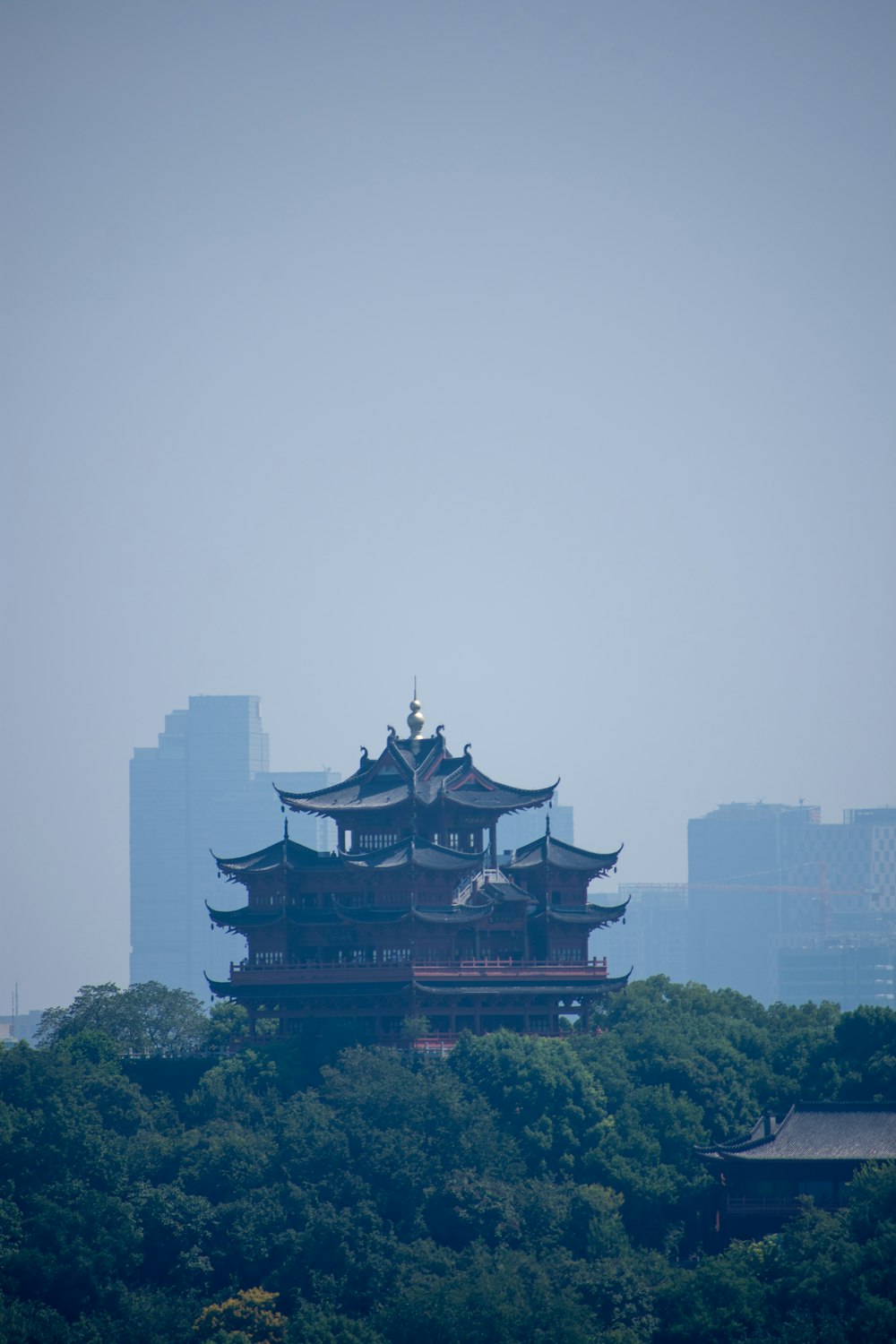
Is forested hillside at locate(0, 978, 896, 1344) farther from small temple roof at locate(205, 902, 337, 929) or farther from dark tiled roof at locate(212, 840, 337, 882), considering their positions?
dark tiled roof at locate(212, 840, 337, 882)

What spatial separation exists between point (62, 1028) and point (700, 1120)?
29905mm

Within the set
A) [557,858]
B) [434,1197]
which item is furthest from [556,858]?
[434,1197]

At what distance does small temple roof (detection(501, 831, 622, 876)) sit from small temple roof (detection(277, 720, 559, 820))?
181cm

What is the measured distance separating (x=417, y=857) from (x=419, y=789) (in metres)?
3.71

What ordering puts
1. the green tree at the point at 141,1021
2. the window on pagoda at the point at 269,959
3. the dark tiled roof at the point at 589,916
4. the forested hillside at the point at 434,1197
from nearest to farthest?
the forested hillside at the point at 434,1197 < the window on pagoda at the point at 269,959 < the dark tiled roof at the point at 589,916 < the green tree at the point at 141,1021

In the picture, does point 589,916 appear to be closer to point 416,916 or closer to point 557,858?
point 557,858

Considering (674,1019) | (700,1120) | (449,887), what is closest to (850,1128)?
(700,1120)

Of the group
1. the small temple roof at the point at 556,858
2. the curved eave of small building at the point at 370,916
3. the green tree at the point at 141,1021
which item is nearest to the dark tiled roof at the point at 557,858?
the small temple roof at the point at 556,858

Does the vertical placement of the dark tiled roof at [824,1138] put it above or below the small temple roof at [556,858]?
below

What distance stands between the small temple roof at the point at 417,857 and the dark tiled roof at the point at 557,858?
2884mm

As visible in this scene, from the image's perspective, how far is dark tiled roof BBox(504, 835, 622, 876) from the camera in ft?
332

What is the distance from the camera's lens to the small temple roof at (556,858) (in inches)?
3979

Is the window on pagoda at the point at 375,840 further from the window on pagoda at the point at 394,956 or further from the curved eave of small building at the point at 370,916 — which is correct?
the window on pagoda at the point at 394,956

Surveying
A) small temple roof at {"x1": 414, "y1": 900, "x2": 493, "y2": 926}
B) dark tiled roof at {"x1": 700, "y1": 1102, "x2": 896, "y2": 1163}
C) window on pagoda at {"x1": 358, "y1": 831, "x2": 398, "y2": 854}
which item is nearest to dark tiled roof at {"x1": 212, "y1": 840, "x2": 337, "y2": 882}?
window on pagoda at {"x1": 358, "y1": 831, "x2": 398, "y2": 854}
